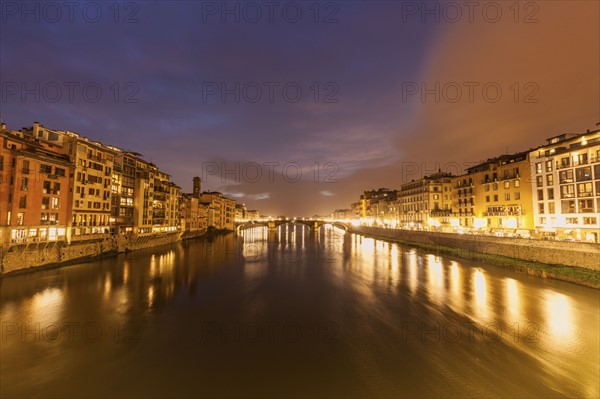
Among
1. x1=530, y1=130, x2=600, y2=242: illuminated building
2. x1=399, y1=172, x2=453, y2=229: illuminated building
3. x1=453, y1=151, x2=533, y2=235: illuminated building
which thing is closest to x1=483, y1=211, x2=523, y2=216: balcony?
x1=453, y1=151, x2=533, y2=235: illuminated building

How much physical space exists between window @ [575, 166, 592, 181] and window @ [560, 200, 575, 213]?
14.2ft

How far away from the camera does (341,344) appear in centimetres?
2184

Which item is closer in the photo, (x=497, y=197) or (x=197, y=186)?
(x=497, y=197)

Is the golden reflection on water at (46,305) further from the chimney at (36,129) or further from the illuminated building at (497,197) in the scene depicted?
the illuminated building at (497,197)

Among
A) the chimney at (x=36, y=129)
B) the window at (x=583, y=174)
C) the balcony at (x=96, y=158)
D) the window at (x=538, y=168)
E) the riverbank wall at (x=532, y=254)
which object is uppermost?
the chimney at (x=36, y=129)

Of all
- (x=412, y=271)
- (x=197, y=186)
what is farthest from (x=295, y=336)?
(x=197, y=186)

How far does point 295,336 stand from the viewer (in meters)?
23.4

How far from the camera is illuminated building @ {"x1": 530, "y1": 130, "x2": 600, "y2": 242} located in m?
45.9

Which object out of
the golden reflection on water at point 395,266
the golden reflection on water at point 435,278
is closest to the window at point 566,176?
the golden reflection on water at point 435,278

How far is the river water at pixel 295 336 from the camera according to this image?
16312 mm

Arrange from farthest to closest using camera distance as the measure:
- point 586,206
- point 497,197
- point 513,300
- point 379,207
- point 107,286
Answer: point 379,207
point 497,197
point 586,206
point 107,286
point 513,300

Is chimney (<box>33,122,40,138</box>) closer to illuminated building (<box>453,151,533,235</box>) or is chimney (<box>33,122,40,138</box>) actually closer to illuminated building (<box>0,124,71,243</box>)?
illuminated building (<box>0,124,71,243</box>)

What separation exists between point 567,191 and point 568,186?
38.1 inches

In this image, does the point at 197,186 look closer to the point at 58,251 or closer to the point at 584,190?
the point at 58,251
